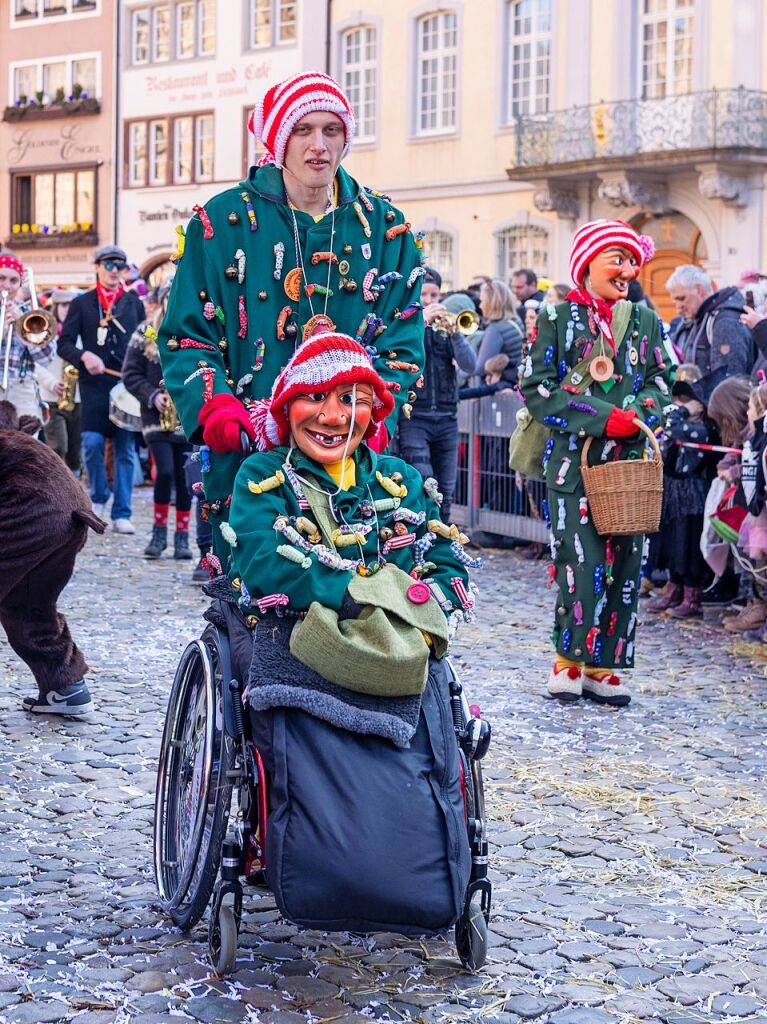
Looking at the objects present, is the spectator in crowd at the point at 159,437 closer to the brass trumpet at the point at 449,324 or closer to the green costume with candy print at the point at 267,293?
the brass trumpet at the point at 449,324

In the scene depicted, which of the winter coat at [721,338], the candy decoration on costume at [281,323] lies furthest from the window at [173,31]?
the candy decoration on costume at [281,323]

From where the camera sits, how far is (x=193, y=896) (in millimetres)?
4371

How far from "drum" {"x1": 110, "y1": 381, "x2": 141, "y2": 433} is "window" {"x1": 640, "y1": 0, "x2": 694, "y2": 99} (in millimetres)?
15724

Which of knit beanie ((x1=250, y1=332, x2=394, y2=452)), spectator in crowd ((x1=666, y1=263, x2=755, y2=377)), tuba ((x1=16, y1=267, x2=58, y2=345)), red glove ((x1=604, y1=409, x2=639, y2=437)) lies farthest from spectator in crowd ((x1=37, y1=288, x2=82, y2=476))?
knit beanie ((x1=250, y1=332, x2=394, y2=452))

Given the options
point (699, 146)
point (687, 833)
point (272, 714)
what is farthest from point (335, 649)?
point (699, 146)

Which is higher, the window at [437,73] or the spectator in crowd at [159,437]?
the window at [437,73]

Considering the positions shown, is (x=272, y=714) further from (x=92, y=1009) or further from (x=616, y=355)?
(x=616, y=355)

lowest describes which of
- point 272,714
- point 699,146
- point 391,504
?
point 272,714

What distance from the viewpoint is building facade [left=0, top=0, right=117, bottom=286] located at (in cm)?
3975

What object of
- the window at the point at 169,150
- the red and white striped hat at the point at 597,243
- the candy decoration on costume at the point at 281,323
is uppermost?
the window at the point at 169,150

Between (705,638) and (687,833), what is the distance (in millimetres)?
4164

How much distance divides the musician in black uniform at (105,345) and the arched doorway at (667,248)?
49.1 ft

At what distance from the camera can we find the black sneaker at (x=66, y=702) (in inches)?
281

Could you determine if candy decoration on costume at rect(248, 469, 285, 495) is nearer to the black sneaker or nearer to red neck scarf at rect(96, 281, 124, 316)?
the black sneaker
